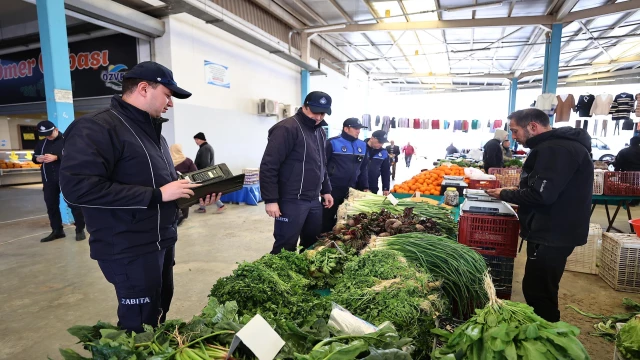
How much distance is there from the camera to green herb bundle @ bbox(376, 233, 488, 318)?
188cm

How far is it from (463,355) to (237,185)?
63.6 inches

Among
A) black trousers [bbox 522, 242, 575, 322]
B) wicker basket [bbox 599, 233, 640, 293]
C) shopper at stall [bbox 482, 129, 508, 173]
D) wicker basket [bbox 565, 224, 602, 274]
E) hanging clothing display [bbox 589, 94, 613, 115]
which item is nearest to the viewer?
black trousers [bbox 522, 242, 575, 322]

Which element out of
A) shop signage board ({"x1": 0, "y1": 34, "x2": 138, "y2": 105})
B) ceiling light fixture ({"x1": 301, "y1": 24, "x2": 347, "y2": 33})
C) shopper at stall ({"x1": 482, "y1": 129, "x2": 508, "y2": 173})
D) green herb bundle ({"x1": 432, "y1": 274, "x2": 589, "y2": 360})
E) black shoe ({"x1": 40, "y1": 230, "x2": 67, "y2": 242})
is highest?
ceiling light fixture ({"x1": 301, "y1": 24, "x2": 347, "y2": 33})

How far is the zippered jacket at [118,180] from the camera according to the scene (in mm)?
1592

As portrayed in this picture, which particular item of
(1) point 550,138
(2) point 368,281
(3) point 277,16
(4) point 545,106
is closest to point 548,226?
(1) point 550,138

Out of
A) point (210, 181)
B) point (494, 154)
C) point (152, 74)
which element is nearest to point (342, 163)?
point (210, 181)

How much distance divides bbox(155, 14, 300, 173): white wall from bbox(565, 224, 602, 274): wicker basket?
689 cm

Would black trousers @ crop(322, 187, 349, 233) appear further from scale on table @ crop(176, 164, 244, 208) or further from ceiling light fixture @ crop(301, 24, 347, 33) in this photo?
ceiling light fixture @ crop(301, 24, 347, 33)

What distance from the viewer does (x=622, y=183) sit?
5.22m

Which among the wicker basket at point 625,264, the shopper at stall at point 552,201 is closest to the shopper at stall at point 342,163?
the shopper at stall at point 552,201

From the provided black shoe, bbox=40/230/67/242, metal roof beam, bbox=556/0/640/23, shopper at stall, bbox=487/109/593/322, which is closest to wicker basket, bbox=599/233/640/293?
shopper at stall, bbox=487/109/593/322

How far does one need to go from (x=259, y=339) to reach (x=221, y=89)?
7.89 meters

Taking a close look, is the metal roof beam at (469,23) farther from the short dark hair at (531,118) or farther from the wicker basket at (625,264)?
the short dark hair at (531,118)

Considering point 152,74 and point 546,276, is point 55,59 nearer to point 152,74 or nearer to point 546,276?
point 152,74
